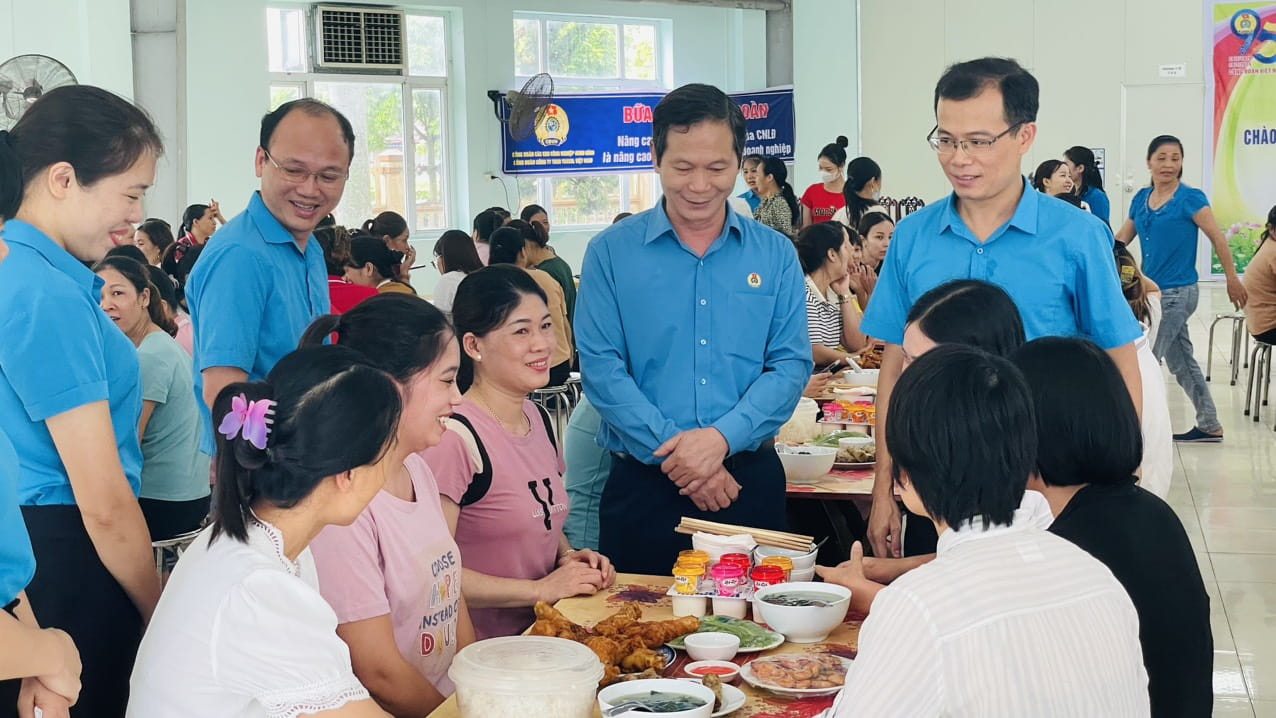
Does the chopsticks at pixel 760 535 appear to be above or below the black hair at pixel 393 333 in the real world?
below

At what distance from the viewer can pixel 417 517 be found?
7.07 ft

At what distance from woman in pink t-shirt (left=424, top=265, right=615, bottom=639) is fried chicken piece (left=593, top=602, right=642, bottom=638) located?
0.71ft

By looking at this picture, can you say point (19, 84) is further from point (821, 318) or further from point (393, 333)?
point (393, 333)

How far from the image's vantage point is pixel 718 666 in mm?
2000

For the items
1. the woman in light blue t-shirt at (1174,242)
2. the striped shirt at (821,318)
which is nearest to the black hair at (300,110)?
the striped shirt at (821,318)

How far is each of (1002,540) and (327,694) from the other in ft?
2.90

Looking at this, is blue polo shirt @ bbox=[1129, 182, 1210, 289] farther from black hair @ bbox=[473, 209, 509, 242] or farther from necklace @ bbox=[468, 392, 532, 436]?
necklace @ bbox=[468, 392, 532, 436]

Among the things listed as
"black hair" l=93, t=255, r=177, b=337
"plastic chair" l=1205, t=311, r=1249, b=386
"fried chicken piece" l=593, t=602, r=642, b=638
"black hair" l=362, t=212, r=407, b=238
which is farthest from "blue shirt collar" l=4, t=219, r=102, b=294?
"plastic chair" l=1205, t=311, r=1249, b=386

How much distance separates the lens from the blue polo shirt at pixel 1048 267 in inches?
104

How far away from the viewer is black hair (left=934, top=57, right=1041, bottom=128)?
2598 millimetres

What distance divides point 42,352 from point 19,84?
269 inches

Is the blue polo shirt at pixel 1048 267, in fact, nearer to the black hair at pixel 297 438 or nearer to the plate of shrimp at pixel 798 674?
the plate of shrimp at pixel 798 674

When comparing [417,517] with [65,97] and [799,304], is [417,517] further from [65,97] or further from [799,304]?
[799,304]

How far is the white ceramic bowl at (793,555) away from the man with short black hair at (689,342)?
408mm
